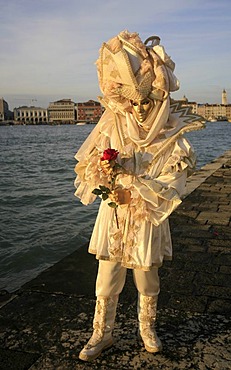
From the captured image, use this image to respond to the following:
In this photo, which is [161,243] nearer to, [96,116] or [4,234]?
[4,234]

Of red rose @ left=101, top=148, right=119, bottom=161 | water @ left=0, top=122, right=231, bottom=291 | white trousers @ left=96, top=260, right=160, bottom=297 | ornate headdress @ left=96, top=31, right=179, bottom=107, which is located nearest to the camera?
red rose @ left=101, top=148, right=119, bottom=161

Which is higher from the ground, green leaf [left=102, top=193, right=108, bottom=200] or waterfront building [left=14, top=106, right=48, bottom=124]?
waterfront building [left=14, top=106, right=48, bottom=124]

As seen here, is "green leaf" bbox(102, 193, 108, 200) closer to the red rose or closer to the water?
the red rose

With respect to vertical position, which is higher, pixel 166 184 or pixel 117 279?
pixel 166 184

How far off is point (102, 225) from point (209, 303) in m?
1.56

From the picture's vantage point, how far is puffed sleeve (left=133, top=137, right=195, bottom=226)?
8.54 feet

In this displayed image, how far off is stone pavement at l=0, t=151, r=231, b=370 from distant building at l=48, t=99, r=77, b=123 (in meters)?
176

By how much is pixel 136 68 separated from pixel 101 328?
1772 millimetres

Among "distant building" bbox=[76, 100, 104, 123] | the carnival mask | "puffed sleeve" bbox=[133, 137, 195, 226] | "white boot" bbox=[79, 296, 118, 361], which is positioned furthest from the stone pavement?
"distant building" bbox=[76, 100, 104, 123]

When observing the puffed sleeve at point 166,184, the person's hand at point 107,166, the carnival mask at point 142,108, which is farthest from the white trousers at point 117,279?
the carnival mask at point 142,108

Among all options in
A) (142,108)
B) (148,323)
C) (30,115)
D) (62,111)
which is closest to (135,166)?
(142,108)

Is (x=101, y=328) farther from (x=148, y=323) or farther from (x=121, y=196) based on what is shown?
(x=121, y=196)

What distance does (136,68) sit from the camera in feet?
8.95

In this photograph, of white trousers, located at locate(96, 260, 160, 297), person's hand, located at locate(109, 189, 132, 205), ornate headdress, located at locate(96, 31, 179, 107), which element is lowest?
white trousers, located at locate(96, 260, 160, 297)
